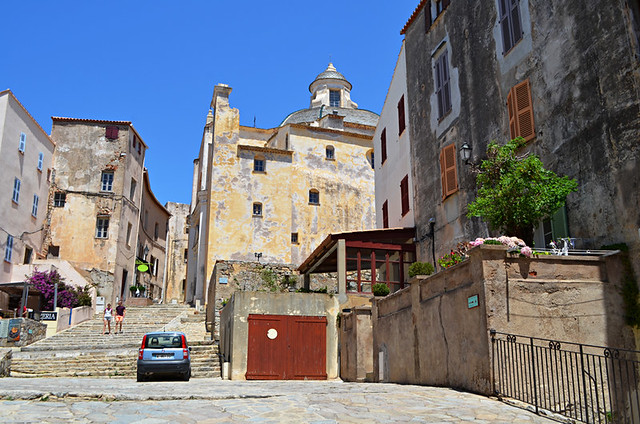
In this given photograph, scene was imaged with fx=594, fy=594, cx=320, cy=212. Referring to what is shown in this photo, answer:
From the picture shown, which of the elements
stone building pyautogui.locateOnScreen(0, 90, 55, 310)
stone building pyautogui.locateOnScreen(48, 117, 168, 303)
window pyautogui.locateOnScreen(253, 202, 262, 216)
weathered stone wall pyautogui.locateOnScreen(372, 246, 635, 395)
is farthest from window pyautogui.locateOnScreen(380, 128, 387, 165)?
stone building pyautogui.locateOnScreen(48, 117, 168, 303)

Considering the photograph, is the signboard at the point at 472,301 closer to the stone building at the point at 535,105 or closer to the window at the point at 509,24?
the stone building at the point at 535,105

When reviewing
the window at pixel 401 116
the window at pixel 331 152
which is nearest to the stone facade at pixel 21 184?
the window at pixel 331 152

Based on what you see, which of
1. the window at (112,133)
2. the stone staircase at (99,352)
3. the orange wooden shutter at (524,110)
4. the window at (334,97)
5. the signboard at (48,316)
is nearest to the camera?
the orange wooden shutter at (524,110)

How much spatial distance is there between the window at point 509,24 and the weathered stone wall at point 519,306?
721 cm

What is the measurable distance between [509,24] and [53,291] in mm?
27898

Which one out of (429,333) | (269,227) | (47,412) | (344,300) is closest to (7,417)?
(47,412)

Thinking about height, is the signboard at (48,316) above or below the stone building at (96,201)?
below

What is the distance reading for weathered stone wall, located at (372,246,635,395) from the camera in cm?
1063

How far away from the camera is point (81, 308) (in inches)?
1245

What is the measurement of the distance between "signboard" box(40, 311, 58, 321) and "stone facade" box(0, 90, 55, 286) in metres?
5.40

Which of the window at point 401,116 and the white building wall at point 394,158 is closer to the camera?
the white building wall at point 394,158

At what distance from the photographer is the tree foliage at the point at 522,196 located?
42.1ft

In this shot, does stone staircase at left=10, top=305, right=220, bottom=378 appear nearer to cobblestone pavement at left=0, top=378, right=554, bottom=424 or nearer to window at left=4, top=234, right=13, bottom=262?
window at left=4, top=234, right=13, bottom=262

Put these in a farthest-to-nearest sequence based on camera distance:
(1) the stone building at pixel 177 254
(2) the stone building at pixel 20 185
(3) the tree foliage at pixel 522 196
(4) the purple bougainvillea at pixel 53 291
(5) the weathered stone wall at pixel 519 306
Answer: (1) the stone building at pixel 177 254
(2) the stone building at pixel 20 185
(4) the purple bougainvillea at pixel 53 291
(3) the tree foliage at pixel 522 196
(5) the weathered stone wall at pixel 519 306
